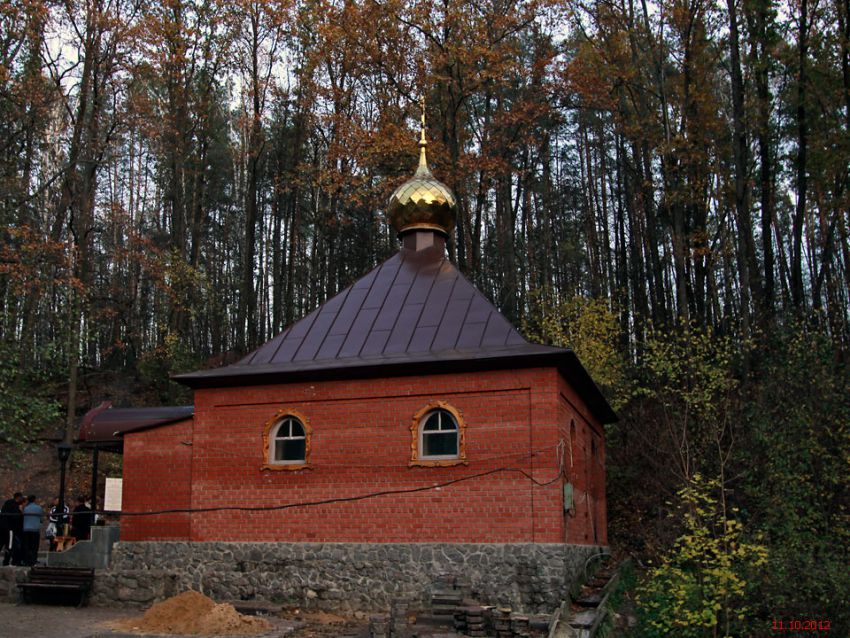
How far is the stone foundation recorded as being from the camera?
11.5m

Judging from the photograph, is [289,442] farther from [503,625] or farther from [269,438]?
[503,625]

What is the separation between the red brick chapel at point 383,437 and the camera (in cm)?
1205

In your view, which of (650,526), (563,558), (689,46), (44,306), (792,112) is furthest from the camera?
(44,306)

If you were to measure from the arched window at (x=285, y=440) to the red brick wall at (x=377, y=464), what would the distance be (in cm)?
13

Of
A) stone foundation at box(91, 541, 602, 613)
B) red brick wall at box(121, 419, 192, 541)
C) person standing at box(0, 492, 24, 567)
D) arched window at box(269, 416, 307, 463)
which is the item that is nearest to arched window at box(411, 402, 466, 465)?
stone foundation at box(91, 541, 602, 613)

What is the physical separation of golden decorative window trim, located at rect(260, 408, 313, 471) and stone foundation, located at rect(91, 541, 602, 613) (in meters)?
1.20

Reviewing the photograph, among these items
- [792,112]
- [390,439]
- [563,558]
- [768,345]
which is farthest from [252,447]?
[792,112]

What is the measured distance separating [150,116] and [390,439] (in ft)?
43.7

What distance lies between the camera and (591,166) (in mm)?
31828

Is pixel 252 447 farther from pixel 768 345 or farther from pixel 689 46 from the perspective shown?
pixel 689 46

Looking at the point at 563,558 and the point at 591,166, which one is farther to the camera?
the point at 591,166

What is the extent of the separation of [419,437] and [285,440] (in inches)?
91.9
